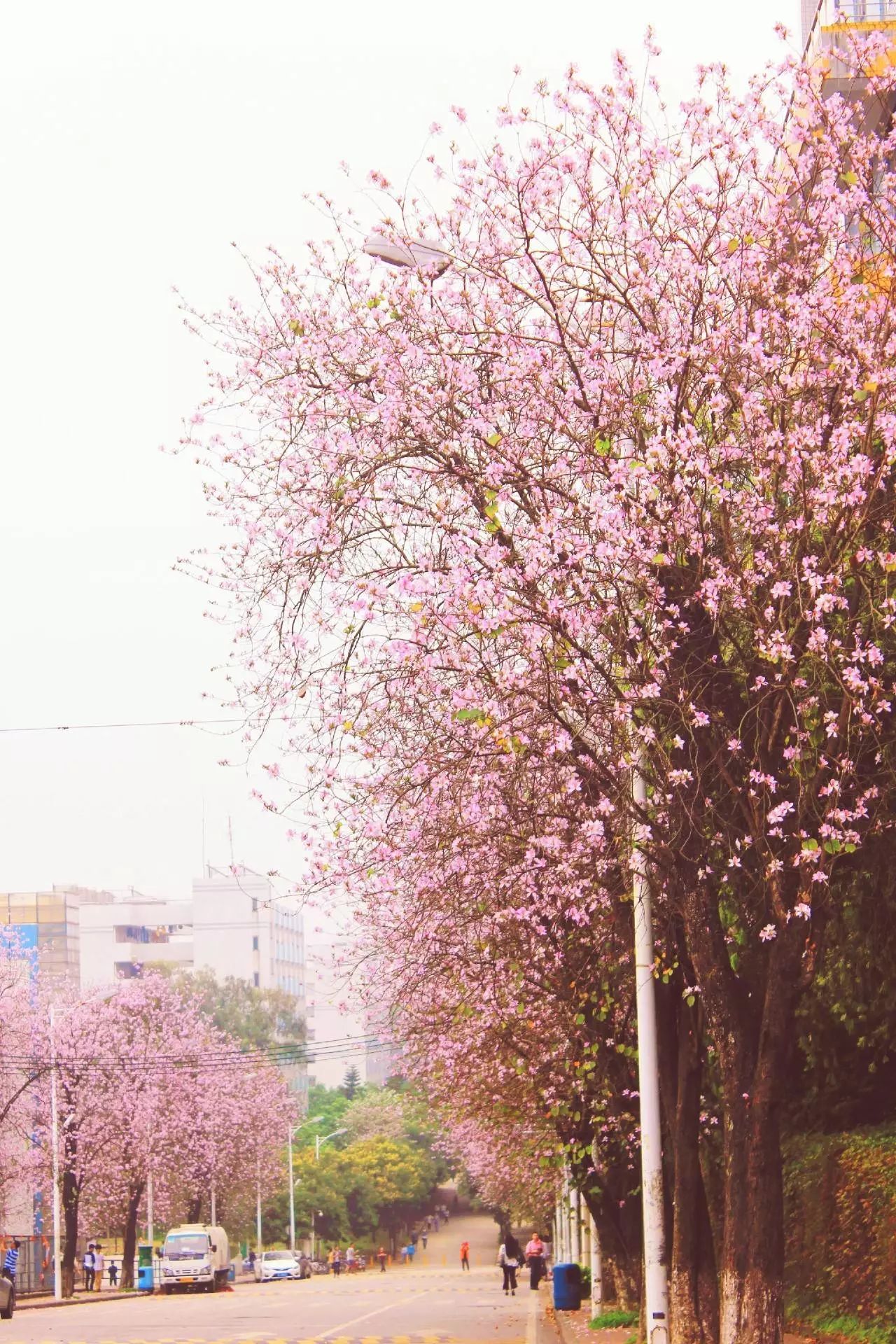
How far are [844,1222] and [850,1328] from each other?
1032mm

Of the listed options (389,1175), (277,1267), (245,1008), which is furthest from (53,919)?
(277,1267)

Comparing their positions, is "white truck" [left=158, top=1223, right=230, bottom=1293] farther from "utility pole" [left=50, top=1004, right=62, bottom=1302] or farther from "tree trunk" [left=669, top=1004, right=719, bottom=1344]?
"tree trunk" [left=669, top=1004, right=719, bottom=1344]

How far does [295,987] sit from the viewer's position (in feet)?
530

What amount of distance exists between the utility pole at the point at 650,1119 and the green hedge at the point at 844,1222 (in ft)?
6.59

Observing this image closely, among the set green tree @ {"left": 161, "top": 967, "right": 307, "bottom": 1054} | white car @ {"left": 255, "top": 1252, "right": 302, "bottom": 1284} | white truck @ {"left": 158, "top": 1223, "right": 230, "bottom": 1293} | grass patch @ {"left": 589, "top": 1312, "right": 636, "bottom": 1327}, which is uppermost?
green tree @ {"left": 161, "top": 967, "right": 307, "bottom": 1054}

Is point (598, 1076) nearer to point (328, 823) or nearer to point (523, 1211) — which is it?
point (328, 823)

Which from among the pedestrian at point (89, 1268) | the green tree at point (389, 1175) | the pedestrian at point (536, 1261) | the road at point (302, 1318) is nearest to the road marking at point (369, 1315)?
the road at point (302, 1318)

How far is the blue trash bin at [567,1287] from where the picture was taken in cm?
2750

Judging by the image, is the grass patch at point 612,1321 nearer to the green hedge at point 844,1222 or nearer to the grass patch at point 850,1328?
the green hedge at point 844,1222

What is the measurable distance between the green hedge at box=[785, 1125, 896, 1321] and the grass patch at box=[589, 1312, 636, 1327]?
4208mm

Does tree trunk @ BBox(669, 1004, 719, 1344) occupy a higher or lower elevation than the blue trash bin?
higher

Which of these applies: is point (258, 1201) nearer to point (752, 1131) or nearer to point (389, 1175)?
point (389, 1175)

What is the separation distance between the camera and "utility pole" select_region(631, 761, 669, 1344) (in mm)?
13773

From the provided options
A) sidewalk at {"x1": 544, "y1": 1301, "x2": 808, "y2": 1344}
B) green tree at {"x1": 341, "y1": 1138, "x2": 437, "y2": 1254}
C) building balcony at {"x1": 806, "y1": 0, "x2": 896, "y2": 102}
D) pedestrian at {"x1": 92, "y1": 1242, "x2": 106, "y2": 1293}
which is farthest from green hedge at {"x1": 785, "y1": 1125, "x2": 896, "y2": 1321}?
green tree at {"x1": 341, "y1": 1138, "x2": 437, "y2": 1254}
